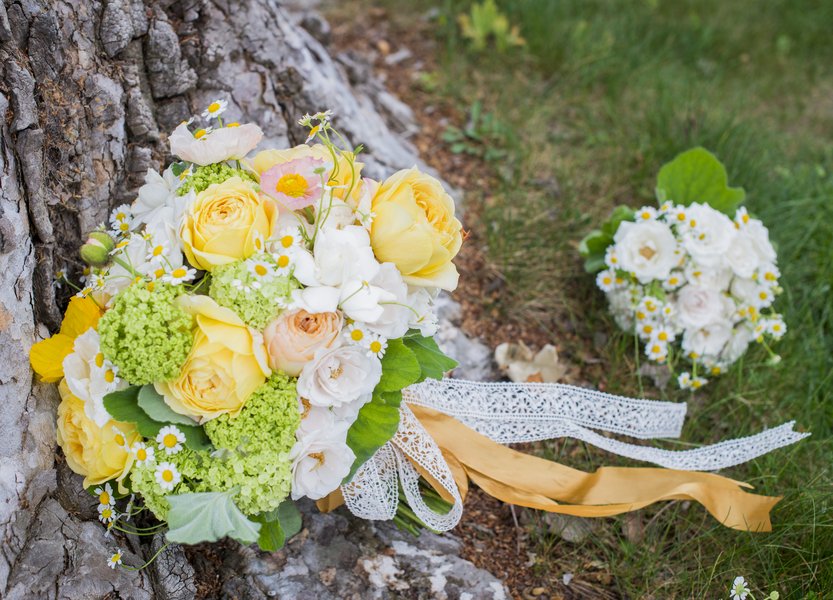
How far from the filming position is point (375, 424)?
1.61 m

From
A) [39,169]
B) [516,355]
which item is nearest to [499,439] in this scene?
[516,355]

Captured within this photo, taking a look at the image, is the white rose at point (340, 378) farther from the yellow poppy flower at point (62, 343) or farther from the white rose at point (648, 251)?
the white rose at point (648, 251)

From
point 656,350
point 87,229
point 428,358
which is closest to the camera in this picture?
point 428,358

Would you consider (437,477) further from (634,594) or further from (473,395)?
(634,594)

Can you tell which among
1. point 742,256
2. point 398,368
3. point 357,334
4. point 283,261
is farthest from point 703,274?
point 283,261

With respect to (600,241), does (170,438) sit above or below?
above

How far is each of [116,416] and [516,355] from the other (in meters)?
1.28

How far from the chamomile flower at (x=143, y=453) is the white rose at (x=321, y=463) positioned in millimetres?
263

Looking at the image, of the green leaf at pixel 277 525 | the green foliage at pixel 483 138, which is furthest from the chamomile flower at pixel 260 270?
the green foliage at pixel 483 138

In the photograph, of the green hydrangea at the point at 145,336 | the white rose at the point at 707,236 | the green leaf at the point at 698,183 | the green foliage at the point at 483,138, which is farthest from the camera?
the green foliage at the point at 483,138

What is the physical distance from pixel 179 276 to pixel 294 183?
0.28 m

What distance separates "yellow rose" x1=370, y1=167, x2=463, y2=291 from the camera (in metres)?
1.52

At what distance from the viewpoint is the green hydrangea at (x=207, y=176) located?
1.58 m

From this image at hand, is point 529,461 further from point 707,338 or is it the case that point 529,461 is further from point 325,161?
point 325,161
